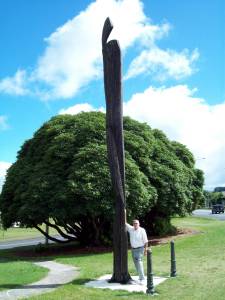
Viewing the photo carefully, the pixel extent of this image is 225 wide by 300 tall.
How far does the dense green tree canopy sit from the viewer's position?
20859mm

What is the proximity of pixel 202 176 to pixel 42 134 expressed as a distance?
1285cm

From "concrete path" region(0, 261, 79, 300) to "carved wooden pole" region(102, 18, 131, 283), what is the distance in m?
1.76

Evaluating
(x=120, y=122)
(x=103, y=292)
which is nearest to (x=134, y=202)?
(x=120, y=122)

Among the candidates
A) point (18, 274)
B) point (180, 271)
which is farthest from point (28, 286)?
point (180, 271)

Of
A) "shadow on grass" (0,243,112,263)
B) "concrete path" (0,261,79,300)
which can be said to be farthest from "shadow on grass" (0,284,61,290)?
"shadow on grass" (0,243,112,263)

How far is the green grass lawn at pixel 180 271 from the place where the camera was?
11.2 meters

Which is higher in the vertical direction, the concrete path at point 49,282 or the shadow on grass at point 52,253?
the shadow on grass at point 52,253

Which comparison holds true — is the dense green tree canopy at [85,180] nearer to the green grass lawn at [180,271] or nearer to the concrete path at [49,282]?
the green grass lawn at [180,271]

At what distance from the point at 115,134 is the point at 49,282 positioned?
439 cm

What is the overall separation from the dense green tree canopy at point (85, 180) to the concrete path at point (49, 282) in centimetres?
337

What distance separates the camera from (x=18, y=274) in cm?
1503

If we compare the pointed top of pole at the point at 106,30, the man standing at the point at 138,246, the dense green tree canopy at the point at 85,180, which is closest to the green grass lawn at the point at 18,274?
the man standing at the point at 138,246

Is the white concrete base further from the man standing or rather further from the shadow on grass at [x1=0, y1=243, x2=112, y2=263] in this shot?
the shadow on grass at [x1=0, y1=243, x2=112, y2=263]

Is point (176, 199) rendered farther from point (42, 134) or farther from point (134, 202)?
point (42, 134)
